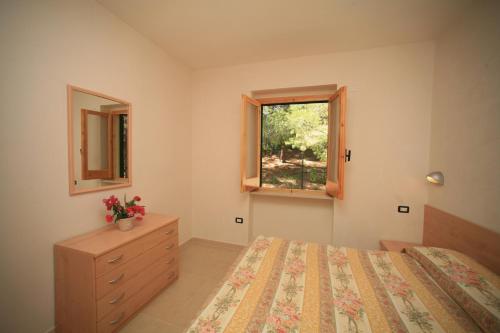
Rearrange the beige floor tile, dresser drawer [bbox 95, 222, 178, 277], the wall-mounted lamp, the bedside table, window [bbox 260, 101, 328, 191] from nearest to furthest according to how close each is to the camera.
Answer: dresser drawer [bbox 95, 222, 178, 277] < the beige floor tile < the wall-mounted lamp < the bedside table < window [bbox 260, 101, 328, 191]

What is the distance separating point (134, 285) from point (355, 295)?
1.71m

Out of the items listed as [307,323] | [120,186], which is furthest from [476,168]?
[120,186]

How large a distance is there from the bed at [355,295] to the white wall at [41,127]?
1.38 m

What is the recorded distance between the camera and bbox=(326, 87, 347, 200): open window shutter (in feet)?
7.63

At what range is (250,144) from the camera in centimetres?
299

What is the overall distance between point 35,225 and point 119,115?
1.16 m

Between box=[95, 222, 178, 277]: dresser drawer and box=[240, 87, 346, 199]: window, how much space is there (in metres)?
1.12

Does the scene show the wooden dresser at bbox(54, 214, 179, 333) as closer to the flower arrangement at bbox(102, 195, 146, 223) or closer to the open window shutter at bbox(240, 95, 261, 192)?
the flower arrangement at bbox(102, 195, 146, 223)

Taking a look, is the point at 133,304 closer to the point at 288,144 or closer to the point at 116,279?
the point at 116,279

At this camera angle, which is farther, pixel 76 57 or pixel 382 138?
pixel 382 138

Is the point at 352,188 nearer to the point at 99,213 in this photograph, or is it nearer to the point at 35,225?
the point at 99,213

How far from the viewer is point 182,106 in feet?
9.91

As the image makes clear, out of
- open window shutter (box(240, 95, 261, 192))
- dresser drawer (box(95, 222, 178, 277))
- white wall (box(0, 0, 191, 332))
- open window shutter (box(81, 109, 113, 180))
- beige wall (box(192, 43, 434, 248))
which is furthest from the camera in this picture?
open window shutter (box(240, 95, 261, 192))

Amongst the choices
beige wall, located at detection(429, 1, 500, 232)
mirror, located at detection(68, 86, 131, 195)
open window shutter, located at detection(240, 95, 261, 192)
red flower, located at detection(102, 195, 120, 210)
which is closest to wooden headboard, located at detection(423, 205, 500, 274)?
beige wall, located at detection(429, 1, 500, 232)
